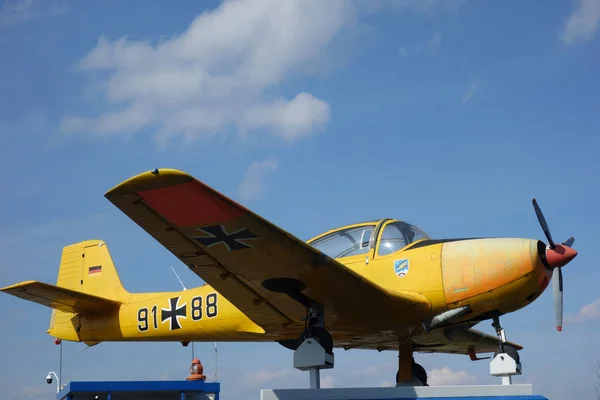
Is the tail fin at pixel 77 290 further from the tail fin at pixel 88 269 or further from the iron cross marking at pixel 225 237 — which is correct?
the iron cross marking at pixel 225 237

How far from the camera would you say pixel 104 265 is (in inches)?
662

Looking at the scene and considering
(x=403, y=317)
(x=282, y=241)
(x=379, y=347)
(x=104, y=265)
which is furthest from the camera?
(x=104, y=265)

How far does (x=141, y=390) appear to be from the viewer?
38.5 feet

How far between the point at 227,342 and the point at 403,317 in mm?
3976

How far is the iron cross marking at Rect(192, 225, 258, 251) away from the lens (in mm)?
9414

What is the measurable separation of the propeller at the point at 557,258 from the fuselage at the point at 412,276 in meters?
0.16

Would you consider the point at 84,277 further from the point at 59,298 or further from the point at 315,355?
the point at 315,355

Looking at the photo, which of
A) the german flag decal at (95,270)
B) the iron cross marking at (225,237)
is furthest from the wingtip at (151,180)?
the german flag decal at (95,270)

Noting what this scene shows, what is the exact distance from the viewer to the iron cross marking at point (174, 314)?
13961 millimetres

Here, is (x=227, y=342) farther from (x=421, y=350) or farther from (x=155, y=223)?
(x=155, y=223)

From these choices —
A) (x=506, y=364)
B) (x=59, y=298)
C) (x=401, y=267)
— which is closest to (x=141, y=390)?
(x=59, y=298)

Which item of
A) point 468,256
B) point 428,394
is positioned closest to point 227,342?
point 468,256

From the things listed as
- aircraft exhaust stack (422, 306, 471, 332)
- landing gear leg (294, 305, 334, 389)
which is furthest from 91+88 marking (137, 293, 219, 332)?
aircraft exhaust stack (422, 306, 471, 332)

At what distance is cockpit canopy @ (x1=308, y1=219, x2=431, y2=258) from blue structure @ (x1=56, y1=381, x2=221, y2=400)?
10.2 ft
